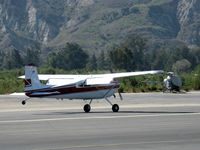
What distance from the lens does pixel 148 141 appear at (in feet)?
59.6

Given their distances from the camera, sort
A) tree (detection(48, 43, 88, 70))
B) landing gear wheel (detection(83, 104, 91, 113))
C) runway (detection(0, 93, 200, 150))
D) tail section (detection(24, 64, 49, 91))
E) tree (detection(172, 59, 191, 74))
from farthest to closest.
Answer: tree (detection(48, 43, 88, 70)) < tree (detection(172, 59, 191, 74)) < landing gear wheel (detection(83, 104, 91, 113)) < tail section (detection(24, 64, 49, 91)) < runway (detection(0, 93, 200, 150))

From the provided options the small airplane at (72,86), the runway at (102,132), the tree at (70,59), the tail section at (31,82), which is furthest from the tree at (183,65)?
the runway at (102,132)

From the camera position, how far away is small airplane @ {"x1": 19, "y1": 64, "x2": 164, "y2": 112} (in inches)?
1167

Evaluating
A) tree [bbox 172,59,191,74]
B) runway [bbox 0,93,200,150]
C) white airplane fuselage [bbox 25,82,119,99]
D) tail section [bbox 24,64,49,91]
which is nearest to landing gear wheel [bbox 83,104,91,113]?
white airplane fuselage [bbox 25,82,119,99]

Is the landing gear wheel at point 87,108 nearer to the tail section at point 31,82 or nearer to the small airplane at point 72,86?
the small airplane at point 72,86

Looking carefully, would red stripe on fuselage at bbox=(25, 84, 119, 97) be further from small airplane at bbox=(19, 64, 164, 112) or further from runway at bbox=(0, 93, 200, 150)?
runway at bbox=(0, 93, 200, 150)

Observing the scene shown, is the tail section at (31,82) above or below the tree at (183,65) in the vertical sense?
above

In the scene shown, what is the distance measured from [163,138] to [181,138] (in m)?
0.54

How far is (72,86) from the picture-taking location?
3056cm

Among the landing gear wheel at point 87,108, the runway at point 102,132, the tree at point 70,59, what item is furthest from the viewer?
the tree at point 70,59

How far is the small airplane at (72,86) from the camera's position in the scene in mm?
29641

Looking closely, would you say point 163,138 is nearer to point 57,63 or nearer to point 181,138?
point 181,138

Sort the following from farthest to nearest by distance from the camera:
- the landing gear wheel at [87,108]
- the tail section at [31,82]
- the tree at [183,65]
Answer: the tree at [183,65], the landing gear wheel at [87,108], the tail section at [31,82]

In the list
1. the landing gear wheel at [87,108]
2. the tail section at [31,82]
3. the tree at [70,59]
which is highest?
the tail section at [31,82]
